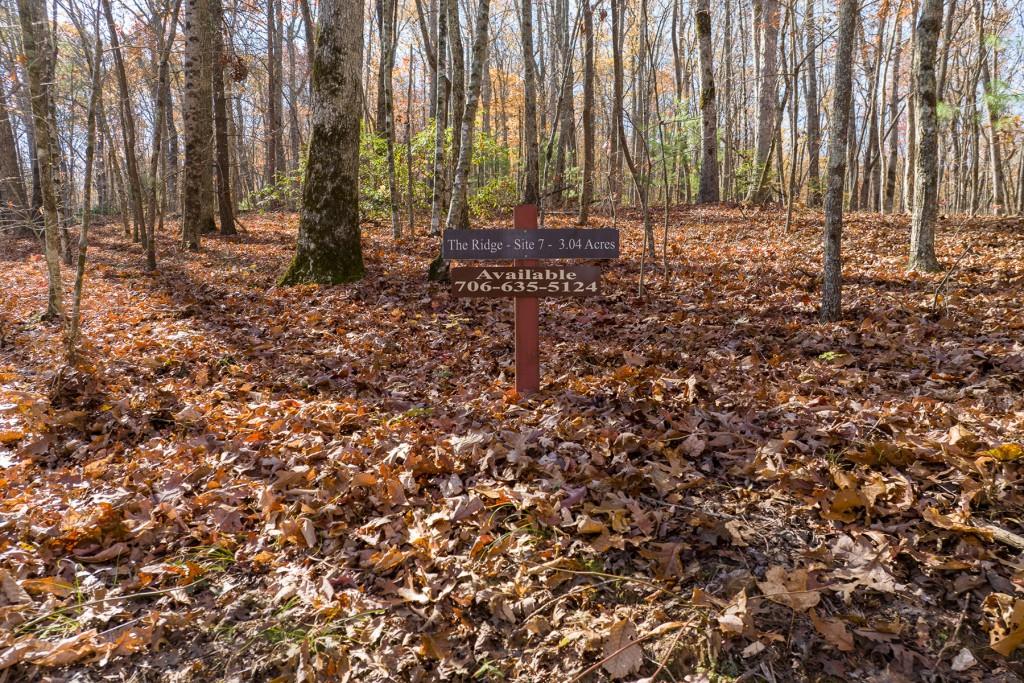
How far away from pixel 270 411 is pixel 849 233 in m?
10.1

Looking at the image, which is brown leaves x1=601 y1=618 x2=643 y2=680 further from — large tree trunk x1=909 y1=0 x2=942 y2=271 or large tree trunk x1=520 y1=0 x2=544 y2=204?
large tree trunk x1=520 y1=0 x2=544 y2=204

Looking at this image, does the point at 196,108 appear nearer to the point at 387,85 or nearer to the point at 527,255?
the point at 387,85

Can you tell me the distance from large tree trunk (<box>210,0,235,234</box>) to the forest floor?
327 inches

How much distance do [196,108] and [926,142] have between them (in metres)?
12.6

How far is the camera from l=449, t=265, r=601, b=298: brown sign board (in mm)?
4609

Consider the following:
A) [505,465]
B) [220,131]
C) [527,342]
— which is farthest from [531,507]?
[220,131]

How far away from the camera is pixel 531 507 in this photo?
127 inches

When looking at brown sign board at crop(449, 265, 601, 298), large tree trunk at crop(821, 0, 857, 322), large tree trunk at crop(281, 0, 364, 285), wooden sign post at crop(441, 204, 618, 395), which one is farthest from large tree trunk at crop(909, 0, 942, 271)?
large tree trunk at crop(281, 0, 364, 285)

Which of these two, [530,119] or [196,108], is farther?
[196,108]

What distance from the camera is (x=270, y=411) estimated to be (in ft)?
15.6

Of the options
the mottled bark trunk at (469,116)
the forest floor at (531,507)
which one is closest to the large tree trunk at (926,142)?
the forest floor at (531,507)

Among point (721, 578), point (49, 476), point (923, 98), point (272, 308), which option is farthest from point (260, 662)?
point (923, 98)

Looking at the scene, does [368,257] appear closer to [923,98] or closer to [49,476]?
[49,476]

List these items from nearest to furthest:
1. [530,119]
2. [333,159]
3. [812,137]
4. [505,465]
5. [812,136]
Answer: [505,465] → [333,159] → [530,119] → [812,137] → [812,136]
